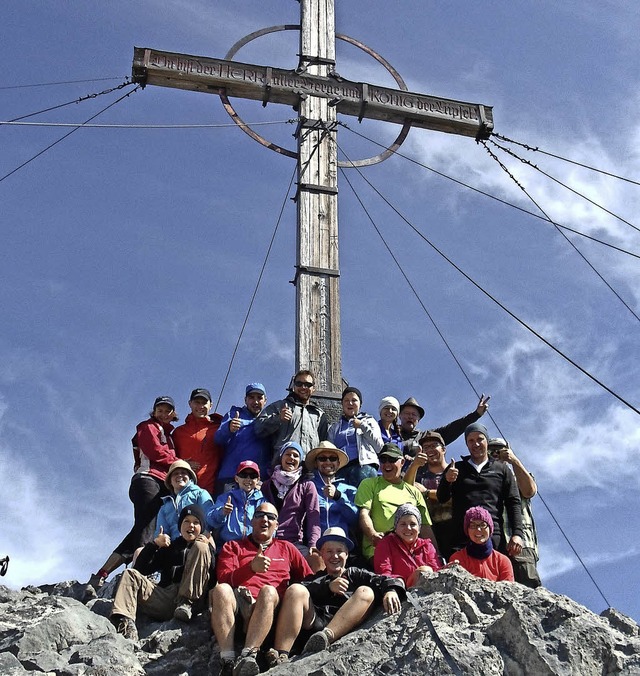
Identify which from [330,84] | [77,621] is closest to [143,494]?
[77,621]

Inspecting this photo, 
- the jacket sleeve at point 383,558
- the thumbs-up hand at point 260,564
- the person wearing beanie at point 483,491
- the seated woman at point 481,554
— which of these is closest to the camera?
the thumbs-up hand at point 260,564

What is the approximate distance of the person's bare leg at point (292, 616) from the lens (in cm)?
643

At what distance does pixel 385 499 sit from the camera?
820 cm

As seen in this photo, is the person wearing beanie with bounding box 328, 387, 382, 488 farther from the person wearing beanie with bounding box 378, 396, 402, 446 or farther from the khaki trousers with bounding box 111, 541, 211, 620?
the khaki trousers with bounding box 111, 541, 211, 620

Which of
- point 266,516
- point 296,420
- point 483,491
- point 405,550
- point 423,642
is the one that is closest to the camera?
point 423,642

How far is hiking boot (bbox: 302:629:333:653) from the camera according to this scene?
628 cm

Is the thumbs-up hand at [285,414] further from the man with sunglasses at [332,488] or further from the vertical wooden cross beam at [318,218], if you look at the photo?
the vertical wooden cross beam at [318,218]

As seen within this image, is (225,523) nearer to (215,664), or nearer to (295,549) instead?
(295,549)

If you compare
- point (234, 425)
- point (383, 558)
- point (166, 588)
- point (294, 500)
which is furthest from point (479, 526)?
point (234, 425)

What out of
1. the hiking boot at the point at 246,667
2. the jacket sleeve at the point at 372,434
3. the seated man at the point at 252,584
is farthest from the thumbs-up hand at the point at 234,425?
the hiking boot at the point at 246,667

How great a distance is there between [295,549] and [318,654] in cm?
129

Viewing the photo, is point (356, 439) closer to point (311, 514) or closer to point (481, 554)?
Answer: point (311, 514)

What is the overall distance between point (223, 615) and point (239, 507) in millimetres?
1495

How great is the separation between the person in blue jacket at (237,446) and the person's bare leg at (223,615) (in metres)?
2.11
